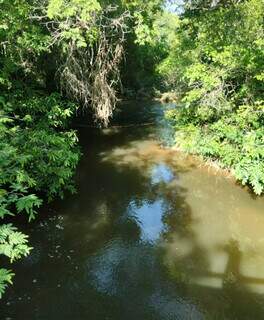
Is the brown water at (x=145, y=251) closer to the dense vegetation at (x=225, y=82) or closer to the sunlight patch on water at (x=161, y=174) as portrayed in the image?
the sunlight patch on water at (x=161, y=174)

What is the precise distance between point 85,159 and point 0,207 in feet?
24.1

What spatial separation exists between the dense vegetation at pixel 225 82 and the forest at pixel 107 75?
0.08 feet

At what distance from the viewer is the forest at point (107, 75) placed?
744 cm

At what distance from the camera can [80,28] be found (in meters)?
8.08

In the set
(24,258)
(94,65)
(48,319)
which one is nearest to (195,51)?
(94,65)

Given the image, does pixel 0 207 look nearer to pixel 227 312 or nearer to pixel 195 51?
pixel 227 312

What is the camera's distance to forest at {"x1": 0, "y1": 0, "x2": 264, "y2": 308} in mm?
7441

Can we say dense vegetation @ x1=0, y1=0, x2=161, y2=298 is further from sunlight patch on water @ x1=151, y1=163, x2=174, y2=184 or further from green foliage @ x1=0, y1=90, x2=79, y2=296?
sunlight patch on water @ x1=151, y1=163, x2=174, y2=184

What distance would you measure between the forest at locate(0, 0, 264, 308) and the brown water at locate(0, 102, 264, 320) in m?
0.51

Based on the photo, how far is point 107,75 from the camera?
1034cm

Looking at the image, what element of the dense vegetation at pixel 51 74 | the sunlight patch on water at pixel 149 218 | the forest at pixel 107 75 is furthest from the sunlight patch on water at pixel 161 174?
the dense vegetation at pixel 51 74

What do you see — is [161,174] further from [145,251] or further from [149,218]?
[145,251]

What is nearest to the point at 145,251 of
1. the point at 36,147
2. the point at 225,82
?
the point at 36,147

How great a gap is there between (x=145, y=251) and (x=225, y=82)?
15.8 feet
